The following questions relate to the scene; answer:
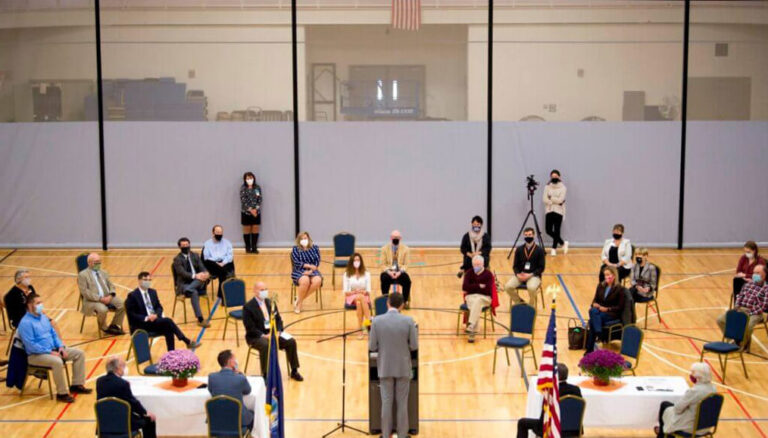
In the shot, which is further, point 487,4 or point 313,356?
point 487,4

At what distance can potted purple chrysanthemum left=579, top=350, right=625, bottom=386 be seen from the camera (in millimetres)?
10648

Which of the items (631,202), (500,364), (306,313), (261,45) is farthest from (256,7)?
(500,364)

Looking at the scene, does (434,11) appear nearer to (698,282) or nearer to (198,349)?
(698,282)

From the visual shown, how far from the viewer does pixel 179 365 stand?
10.7 m

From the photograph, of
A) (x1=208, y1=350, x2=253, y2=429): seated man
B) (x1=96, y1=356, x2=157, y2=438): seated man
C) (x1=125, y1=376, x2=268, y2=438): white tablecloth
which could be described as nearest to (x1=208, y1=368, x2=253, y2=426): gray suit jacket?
(x1=208, y1=350, x2=253, y2=429): seated man

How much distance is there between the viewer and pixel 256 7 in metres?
20.1

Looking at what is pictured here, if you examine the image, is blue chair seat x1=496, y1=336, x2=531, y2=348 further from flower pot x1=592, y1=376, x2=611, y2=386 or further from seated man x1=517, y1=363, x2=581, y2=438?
seated man x1=517, y1=363, x2=581, y2=438

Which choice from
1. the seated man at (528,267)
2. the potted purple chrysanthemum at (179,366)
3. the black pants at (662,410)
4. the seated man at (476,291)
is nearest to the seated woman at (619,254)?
the seated man at (528,267)

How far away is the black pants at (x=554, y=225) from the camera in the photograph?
64.6ft

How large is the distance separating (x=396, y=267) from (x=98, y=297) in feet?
15.1

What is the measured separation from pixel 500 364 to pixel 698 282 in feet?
19.4

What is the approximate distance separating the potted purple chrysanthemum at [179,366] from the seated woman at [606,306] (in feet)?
18.5

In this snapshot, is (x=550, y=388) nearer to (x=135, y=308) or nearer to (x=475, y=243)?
(x=135, y=308)

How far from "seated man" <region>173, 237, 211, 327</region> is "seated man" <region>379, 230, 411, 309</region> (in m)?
2.82
